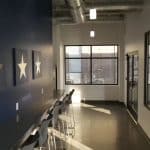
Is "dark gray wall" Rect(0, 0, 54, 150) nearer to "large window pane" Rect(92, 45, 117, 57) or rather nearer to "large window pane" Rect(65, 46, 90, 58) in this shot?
"large window pane" Rect(65, 46, 90, 58)

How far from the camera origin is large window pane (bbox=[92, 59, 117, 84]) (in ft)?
37.3

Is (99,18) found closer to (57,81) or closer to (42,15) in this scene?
(57,81)

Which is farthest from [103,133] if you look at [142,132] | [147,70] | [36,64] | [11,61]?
[11,61]

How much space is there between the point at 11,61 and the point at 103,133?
3740 mm

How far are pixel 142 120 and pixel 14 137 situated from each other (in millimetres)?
3820

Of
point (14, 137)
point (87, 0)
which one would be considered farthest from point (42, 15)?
point (14, 137)

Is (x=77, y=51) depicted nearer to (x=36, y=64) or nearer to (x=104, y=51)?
(x=104, y=51)

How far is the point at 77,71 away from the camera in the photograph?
454 inches

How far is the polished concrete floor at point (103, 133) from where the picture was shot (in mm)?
5480

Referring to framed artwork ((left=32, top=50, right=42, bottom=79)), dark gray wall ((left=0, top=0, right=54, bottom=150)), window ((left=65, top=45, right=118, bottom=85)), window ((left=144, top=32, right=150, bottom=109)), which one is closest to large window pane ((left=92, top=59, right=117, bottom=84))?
window ((left=65, top=45, right=118, bottom=85))

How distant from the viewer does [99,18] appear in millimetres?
9664

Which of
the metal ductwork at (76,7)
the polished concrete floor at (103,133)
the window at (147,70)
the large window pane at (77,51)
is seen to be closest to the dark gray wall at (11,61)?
the metal ductwork at (76,7)

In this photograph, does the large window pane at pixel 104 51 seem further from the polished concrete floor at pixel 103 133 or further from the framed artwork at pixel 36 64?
the framed artwork at pixel 36 64

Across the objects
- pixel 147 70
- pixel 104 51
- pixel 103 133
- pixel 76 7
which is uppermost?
pixel 76 7
